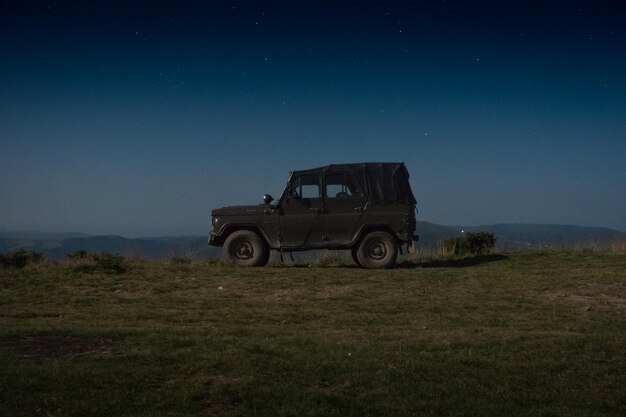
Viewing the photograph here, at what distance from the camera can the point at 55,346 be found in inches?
A: 266

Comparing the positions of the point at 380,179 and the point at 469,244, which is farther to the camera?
the point at 469,244

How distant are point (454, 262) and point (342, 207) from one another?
421cm

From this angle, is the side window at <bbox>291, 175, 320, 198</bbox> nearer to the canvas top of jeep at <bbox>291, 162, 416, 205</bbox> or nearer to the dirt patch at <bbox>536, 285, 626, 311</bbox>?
the canvas top of jeep at <bbox>291, 162, 416, 205</bbox>

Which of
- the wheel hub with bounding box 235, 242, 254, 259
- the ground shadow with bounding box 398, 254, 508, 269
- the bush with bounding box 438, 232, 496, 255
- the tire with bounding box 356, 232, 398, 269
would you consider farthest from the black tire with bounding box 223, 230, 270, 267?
the bush with bounding box 438, 232, 496, 255

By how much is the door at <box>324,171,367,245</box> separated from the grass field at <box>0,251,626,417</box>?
205 centimetres

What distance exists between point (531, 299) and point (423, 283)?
2.41m

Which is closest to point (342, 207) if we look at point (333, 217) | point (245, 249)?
point (333, 217)

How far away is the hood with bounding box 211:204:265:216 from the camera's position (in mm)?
14961

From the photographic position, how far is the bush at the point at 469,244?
Answer: 19219mm

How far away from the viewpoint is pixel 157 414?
4617 mm

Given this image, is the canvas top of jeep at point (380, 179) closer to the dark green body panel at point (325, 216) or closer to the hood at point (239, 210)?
the dark green body panel at point (325, 216)

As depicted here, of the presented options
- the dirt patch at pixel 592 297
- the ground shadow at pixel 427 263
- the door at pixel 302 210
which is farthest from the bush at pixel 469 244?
the dirt patch at pixel 592 297

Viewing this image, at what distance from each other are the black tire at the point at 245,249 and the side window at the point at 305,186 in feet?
5.40

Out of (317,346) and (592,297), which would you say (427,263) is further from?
(317,346)
